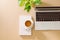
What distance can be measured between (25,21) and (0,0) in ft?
1.34

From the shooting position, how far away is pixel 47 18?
154cm

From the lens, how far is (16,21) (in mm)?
1565

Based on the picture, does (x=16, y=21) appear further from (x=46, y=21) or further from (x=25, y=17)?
(x=46, y=21)

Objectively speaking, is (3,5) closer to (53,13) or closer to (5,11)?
(5,11)

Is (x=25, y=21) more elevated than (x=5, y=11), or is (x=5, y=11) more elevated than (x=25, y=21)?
(x=5, y=11)

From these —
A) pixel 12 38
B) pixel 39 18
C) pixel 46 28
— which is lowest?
pixel 12 38

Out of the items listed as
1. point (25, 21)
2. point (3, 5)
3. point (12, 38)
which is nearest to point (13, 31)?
point (12, 38)

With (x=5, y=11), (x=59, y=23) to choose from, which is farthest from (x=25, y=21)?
(x=59, y=23)

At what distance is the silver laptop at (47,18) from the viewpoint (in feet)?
4.99

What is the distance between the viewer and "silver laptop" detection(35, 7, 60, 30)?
152cm

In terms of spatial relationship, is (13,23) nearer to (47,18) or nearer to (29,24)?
(29,24)

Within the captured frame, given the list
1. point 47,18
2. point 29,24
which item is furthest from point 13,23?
point 47,18

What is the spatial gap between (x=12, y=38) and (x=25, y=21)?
26cm

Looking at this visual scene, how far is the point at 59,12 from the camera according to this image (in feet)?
5.02
